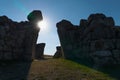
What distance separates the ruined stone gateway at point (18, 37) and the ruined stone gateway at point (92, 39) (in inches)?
195

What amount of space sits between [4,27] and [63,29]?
1037cm

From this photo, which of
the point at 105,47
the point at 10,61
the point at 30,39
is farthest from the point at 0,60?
the point at 105,47

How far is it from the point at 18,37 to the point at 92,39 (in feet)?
37.2

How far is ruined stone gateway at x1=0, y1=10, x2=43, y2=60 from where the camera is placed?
→ 34.3m

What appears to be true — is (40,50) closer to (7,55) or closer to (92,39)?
(7,55)

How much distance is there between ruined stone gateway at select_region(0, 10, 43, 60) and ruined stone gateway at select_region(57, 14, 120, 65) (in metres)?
4.95

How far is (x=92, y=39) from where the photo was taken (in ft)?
115

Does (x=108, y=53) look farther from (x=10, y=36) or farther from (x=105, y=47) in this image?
(x=10, y=36)

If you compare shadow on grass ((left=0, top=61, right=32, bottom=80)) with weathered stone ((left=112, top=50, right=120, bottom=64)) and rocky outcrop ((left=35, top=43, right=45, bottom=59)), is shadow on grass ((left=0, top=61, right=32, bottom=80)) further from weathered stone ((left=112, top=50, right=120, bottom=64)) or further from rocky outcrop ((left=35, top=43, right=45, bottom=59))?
rocky outcrop ((left=35, top=43, right=45, bottom=59))

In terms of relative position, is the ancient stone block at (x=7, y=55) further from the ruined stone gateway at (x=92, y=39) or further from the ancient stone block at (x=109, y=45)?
the ancient stone block at (x=109, y=45)

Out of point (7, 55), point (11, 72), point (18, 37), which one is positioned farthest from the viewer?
point (18, 37)

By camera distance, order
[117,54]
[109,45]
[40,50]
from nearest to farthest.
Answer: [117,54] < [109,45] < [40,50]

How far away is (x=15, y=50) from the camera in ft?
118

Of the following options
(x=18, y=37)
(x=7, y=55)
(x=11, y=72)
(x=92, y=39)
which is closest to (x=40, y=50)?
(x=18, y=37)
